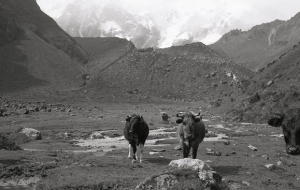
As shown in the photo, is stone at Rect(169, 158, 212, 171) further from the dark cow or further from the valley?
the dark cow

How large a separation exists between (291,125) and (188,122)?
701 cm

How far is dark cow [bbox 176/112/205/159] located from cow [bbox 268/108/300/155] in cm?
610

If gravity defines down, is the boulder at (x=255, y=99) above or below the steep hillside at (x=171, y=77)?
below

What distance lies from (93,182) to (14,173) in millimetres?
5263

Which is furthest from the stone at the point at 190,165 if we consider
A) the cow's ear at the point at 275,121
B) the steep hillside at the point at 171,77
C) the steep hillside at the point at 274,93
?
the steep hillside at the point at 171,77

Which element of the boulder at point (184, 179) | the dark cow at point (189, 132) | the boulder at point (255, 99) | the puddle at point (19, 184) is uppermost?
the boulder at point (255, 99)

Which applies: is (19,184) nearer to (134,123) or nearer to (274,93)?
(134,123)

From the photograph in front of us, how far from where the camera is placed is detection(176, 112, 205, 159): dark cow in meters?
19.7

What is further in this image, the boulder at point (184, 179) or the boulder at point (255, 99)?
the boulder at point (255, 99)

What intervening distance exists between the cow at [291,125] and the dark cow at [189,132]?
6.10m

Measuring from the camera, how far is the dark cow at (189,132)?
774 inches

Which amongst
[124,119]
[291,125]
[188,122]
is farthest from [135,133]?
[124,119]

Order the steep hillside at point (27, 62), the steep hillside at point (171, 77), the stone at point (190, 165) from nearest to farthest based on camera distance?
the stone at point (190, 165) → the steep hillside at point (27, 62) → the steep hillside at point (171, 77)

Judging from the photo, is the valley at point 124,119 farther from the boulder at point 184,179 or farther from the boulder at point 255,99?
the boulder at point 255,99
